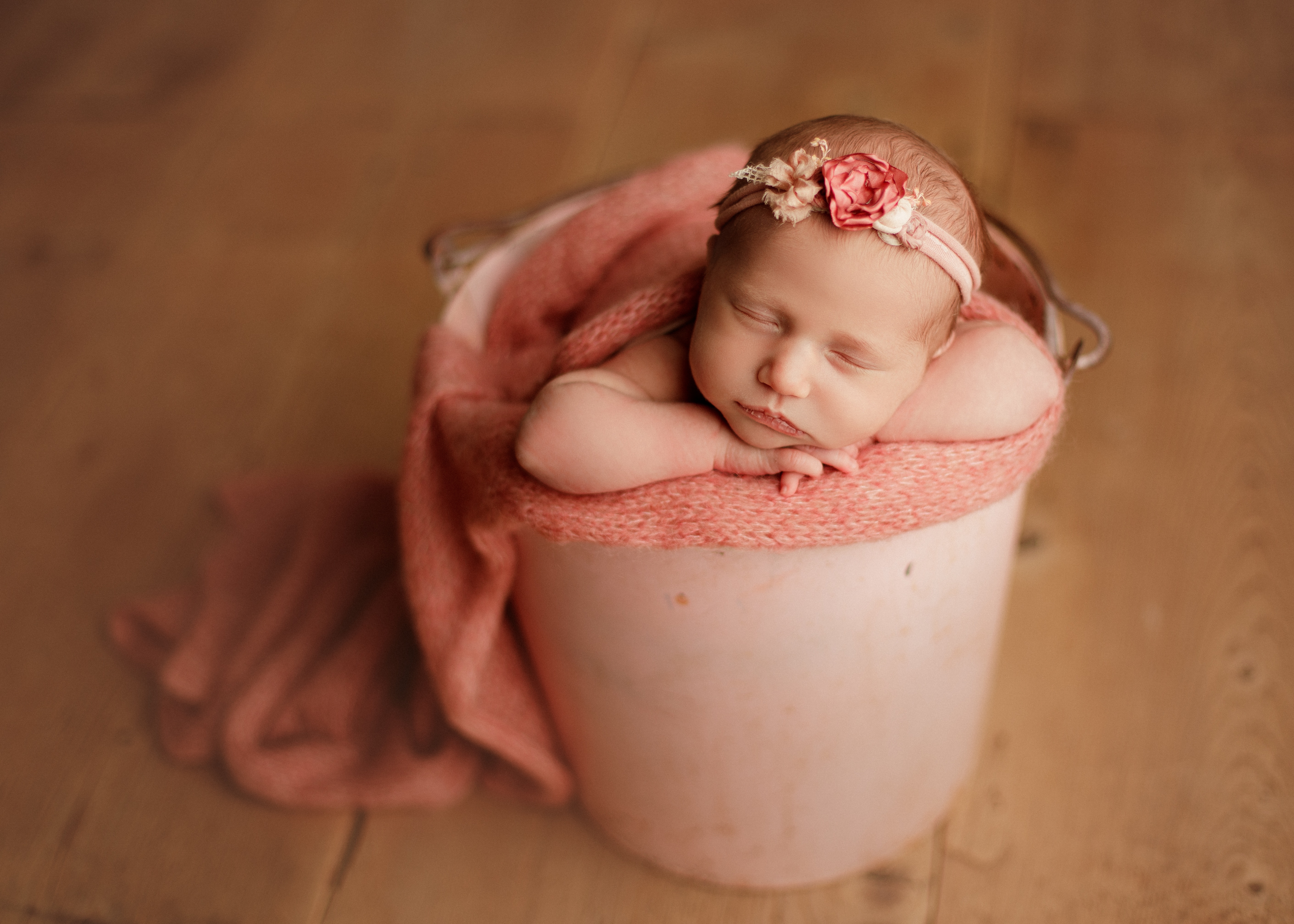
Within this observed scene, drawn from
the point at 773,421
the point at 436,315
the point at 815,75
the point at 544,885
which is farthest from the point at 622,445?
the point at 815,75

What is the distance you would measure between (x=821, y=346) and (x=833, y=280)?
4cm

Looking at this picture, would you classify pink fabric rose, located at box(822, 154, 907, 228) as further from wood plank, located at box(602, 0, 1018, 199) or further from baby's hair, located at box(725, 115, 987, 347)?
wood plank, located at box(602, 0, 1018, 199)

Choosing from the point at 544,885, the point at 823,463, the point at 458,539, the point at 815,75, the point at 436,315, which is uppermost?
the point at 823,463

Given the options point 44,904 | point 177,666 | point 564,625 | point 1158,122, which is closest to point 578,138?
point 1158,122

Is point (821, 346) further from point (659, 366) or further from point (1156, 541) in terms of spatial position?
point (1156, 541)

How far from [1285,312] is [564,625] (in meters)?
1.06

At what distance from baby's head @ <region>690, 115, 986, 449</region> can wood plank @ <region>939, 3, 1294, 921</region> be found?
0.53 m

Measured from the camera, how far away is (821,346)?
0.65 meters

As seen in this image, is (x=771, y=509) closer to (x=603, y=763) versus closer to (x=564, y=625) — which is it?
(x=564, y=625)

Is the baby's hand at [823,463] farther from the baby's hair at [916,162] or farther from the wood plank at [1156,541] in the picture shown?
the wood plank at [1156,541]

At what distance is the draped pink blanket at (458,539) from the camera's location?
677 millimetres

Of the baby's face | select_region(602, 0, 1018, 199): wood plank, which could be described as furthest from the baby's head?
select_region(602, 0, 1018, 199): wood plank

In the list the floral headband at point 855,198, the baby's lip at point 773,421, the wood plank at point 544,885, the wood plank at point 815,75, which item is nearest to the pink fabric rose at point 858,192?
the floral headband at point 855,198

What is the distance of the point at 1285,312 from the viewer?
1394 mm
